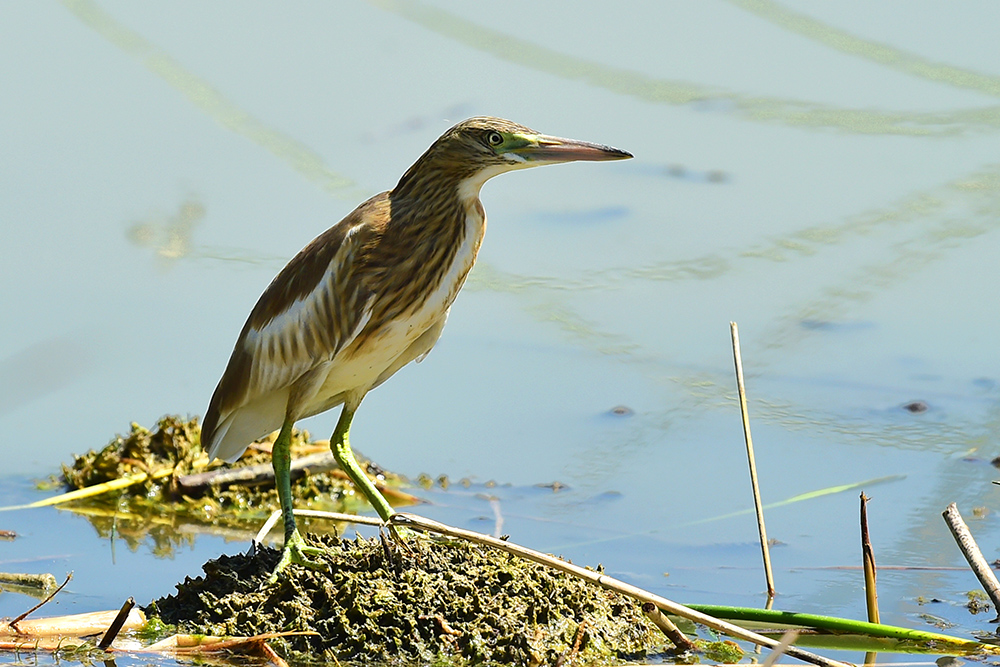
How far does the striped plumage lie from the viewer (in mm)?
5359

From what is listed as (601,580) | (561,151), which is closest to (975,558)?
(601,580)

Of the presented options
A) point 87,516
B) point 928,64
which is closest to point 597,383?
Answer: point 87,516

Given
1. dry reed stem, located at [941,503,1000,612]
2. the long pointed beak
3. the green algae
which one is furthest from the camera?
the green algae

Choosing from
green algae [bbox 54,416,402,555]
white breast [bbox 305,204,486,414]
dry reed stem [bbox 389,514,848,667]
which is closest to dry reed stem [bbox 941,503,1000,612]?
dry reed stem [bbox 389,514,848,667]

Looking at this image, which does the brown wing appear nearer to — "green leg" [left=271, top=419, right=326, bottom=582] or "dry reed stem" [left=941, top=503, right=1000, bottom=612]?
"green leg" [left=271, top=419, right=326, bottom=582]

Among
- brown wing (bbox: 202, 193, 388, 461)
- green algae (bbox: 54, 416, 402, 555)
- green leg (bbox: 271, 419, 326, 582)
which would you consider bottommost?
green algae (bbox: 54, 416, 402, 555)

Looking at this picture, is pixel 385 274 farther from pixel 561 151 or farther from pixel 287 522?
pixel 287 522

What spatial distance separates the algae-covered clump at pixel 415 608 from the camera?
15.6ft

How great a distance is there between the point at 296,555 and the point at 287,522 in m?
0.19

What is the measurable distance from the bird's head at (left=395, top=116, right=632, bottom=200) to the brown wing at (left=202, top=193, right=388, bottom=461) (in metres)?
0.33

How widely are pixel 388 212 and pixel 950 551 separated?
2974mm

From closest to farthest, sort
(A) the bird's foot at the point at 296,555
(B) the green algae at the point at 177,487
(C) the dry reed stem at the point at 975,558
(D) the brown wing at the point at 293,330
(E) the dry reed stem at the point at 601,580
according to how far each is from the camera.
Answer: (E) the dry reed stem at the point at 601,580 < (C) the dry reed stem at the point at 975,558 < (A) the bird's foot at the point at 296,555 < (D) the brown wing at the point at 293,330 < (B) the green algae at the point at 177,487

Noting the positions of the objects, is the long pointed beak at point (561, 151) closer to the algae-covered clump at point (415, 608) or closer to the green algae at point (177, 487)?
the algae-covered clump at point (415, 608)

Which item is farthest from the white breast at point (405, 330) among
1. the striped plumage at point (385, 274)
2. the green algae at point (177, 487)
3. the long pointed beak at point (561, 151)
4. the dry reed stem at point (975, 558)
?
the dry reed stem at point (975, 558)
